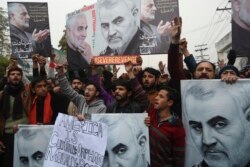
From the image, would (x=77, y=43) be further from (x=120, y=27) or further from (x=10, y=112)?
(x=10, y=112)

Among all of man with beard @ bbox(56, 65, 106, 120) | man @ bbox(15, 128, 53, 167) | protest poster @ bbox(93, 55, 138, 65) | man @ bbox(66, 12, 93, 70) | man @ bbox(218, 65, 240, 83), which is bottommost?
man @ bbox(15, 128, 53, 167)

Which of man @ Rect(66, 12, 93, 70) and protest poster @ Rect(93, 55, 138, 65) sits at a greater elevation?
man @ Rect(66, 12, 93, 70)

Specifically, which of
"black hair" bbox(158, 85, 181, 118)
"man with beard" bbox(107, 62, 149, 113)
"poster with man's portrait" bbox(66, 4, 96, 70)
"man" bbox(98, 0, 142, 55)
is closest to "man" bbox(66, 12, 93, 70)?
"poster with man's portrait" bbox(66, 4, 96, 70)

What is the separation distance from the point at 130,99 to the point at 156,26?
460cm

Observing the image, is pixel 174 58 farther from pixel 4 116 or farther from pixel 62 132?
pixel 4 116

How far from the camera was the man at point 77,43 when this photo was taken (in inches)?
370

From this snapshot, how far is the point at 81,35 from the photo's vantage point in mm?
9617

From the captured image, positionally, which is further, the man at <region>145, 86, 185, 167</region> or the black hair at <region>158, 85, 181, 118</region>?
the black hair at <region>158, 85, 181, 118</region>

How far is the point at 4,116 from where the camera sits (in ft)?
17.1

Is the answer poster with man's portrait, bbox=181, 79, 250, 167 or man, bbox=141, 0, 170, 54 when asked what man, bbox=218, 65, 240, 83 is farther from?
man, bbox=141, 0, 170, 54

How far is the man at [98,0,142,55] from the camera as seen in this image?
8.68 meters

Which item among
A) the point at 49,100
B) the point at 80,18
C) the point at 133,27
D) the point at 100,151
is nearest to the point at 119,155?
the point at 100,151

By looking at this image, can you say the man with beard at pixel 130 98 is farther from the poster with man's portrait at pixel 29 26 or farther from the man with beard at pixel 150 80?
the poster with man's portrait at pixel 29 26

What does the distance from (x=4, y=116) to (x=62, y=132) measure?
3.74 ft
